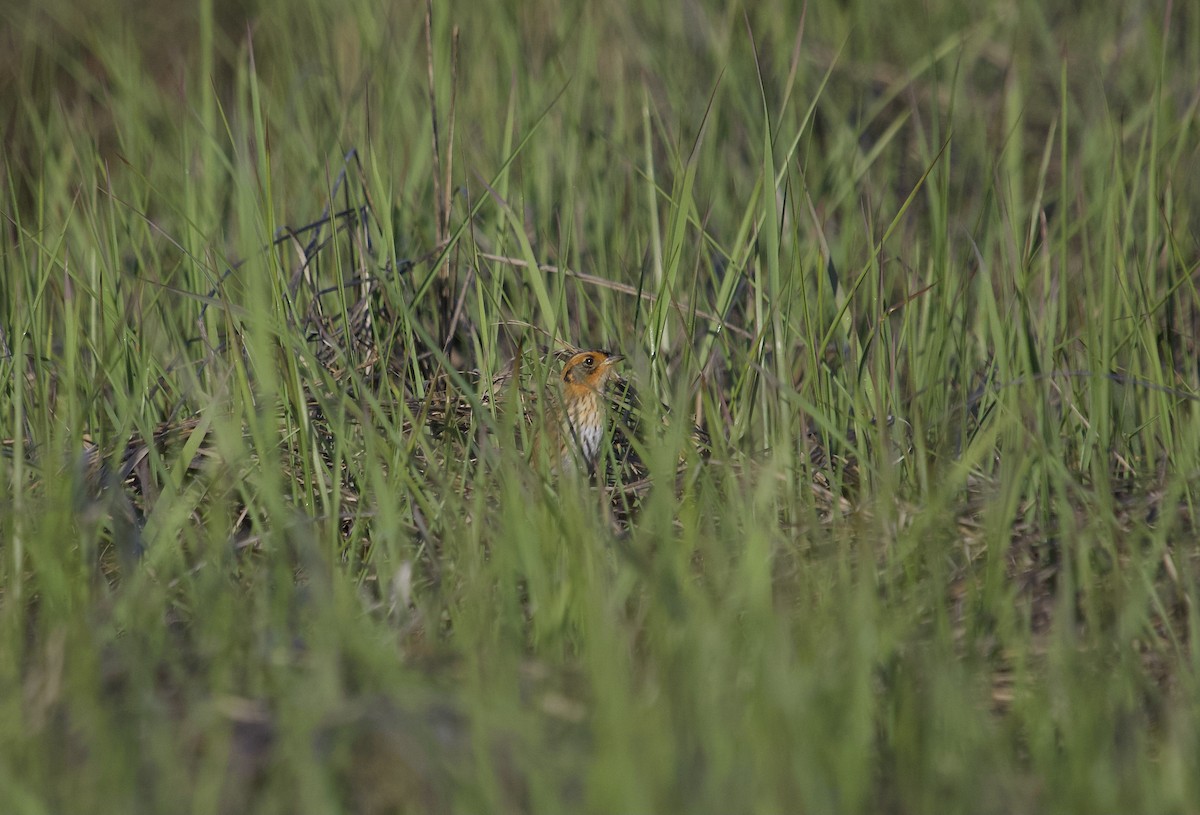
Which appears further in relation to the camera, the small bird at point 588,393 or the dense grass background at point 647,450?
the small bird at point 588,393

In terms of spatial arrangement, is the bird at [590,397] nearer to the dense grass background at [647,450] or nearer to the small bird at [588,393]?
the small bird at [588,393]

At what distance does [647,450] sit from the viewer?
317 centimetres

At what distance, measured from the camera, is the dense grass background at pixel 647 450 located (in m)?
2.09

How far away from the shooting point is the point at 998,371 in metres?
3.71

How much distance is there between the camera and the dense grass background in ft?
6.85

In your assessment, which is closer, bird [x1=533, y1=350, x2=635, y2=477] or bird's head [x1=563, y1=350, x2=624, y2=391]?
bird [x1=533, y1=350, x2=635, y2=477]

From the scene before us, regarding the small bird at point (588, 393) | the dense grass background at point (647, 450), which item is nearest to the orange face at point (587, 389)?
the small bird at point (588, 393)

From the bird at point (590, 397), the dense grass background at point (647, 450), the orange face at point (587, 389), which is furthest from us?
the orange face at point (587, 389)

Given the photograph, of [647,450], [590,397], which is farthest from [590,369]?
[647,450]

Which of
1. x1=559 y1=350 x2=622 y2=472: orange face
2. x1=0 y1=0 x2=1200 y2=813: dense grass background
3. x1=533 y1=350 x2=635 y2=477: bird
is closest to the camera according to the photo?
x1=0 y1=0 x2=1200 y2=813: dense grass background

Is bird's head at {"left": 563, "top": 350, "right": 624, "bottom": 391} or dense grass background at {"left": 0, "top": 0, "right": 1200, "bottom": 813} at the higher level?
dense grass background at {"left": 0, "top": 0, "right": 1200, "bottom": 813}

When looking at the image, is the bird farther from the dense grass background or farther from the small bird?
the dense grass background

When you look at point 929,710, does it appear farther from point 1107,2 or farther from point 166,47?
point 166,47

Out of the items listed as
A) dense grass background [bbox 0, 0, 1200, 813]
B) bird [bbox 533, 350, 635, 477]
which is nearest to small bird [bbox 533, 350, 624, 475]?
bird [bbox 533, 350, 635, 477]
